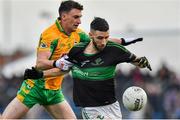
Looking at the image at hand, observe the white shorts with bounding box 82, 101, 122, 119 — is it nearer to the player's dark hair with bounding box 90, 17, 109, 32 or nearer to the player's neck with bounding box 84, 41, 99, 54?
the player's neck with bounding box 84, 41, 99, 54

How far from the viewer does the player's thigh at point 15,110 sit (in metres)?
13.3

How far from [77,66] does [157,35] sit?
2398 centimetres

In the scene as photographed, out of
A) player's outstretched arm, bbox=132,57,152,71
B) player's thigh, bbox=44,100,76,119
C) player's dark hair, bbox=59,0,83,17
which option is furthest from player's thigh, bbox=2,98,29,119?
player's outstretched arm, bbox=132,57,152,71

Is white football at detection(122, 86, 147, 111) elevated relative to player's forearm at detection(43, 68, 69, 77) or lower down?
lower down

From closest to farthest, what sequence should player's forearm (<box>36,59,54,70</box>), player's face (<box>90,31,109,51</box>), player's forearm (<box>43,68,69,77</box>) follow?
player's face (<box>90,31,109,51</box>)
player's forearm (<box>43,68,69,77</box>)
player's forearm (<box>36,59,54,70</box>)

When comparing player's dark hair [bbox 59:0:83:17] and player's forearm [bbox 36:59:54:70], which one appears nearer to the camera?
player's forearm [bbox 36:59:54:70]

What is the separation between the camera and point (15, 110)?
1331 cm

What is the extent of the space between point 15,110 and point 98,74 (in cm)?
212

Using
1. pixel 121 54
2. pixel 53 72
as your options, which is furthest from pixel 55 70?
pixel 121 54

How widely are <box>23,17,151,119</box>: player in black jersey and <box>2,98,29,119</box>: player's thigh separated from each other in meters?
1.75

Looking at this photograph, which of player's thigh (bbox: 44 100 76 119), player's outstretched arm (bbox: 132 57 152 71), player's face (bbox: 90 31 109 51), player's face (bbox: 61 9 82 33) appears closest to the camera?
player's face (bbox: 90 31 109 51)

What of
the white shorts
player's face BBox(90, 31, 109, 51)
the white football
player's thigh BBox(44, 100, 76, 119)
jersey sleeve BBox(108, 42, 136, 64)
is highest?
player's face BBox(90, 31, 109, 51)

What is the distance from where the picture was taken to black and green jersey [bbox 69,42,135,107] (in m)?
11.8

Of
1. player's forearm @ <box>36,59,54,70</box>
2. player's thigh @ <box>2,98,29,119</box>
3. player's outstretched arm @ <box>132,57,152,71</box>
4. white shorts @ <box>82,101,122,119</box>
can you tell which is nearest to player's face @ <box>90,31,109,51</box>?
player's outstretched arm @ <box>132,57,152,71</box>
